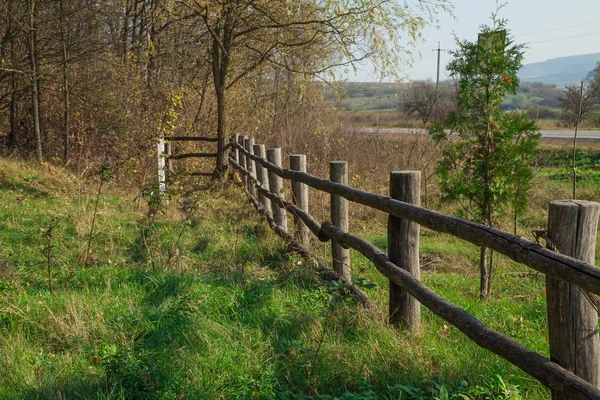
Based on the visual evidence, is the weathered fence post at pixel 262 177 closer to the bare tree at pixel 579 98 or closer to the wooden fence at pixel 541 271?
the wooden fence at pixel 541 271

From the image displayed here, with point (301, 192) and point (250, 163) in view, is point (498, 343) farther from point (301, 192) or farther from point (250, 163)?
point (250, 163)

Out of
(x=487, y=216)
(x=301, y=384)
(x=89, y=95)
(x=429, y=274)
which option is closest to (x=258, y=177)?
(x=429, y=274)

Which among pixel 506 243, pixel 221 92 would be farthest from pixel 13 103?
pixel 506 243

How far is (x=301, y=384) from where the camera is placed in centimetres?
344

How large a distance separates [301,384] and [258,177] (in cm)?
625

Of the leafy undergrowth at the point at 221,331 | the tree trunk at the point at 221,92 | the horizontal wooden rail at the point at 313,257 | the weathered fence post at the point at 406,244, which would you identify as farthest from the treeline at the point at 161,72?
the weathered fence post at the point at 406,244

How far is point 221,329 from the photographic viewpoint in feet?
13.7

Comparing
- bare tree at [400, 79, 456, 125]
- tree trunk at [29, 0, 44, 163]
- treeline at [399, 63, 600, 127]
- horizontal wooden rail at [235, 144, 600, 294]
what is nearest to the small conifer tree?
bare tree at [400, 79, 456, 125]

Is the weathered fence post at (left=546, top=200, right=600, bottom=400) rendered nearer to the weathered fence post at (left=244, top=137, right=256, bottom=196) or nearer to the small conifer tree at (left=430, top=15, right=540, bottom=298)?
the small conifer tree at (left=430, top=15, right=540, bottom=298)

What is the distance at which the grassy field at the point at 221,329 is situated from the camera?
3.36 m

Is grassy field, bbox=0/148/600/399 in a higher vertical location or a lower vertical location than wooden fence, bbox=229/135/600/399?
lower

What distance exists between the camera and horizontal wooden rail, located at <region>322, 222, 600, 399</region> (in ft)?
7.79

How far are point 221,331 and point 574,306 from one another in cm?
244

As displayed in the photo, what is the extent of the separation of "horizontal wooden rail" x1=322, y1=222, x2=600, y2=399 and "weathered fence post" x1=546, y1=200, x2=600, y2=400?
15cm
